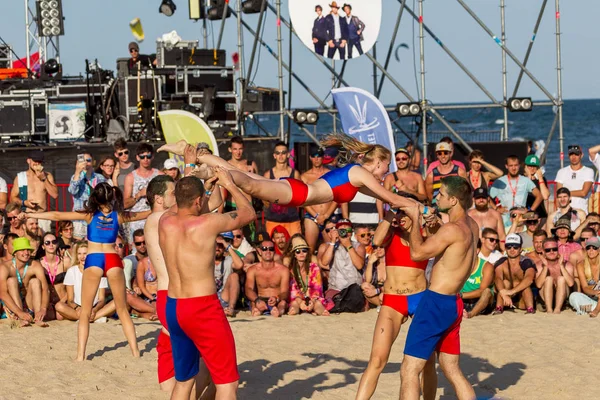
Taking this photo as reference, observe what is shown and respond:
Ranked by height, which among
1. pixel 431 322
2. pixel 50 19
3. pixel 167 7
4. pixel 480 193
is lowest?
pixel 431 322

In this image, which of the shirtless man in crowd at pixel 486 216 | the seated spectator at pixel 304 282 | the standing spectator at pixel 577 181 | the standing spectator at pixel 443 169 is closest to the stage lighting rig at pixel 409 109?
the standing spectator at pixel 577 181

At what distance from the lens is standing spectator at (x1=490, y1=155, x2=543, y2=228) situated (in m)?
10.8

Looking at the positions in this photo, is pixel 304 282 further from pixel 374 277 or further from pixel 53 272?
pixel 53 272

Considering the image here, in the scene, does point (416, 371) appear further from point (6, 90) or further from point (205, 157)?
point (6, 90)

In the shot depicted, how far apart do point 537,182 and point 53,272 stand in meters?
5.44

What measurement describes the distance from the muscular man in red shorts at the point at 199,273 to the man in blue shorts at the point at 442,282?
40.8 inches

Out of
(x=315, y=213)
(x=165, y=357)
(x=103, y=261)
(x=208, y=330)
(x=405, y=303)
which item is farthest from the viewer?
(x=315, y=213)

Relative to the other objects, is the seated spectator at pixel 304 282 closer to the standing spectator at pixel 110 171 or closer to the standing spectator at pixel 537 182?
the standing spectator at pixel 110 171

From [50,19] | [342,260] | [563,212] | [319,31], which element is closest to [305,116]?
[319,31]

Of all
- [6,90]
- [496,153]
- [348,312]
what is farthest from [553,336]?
[6,90]

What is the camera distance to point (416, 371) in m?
5.62

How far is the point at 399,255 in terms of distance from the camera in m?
6.01

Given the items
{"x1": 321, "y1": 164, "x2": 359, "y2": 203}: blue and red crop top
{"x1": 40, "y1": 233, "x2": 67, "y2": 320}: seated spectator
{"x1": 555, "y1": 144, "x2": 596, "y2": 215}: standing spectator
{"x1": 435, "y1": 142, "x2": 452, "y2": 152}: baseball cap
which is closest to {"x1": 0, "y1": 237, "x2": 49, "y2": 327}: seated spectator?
{"x1": 40, "y1": 233, "x2": 67, "y2": 320}: seated spectator

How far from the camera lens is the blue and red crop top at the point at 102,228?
25.4 ft
